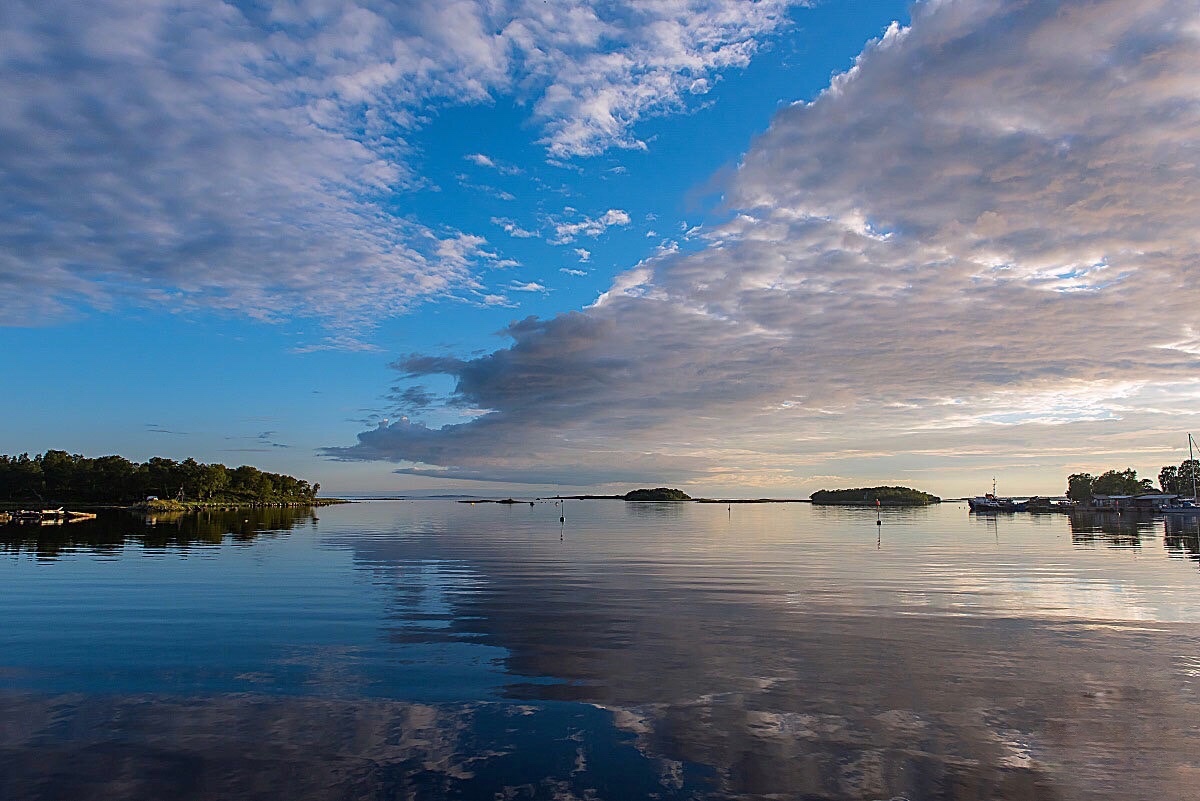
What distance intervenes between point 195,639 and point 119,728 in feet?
31.9

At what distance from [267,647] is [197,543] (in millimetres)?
55744

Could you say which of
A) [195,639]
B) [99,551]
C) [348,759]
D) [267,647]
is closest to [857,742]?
[348,759]

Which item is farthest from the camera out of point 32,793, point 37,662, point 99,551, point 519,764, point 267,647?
point 99,551

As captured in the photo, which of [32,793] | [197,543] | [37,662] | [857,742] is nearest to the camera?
[32,793]

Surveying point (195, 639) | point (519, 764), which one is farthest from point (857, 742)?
point (195, 639)

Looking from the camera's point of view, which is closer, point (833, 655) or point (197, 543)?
point (833, 655)

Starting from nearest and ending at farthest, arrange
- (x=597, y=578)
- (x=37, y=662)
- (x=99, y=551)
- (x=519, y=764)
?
(x=519, y=764) < (x=37, y=662) < (x=597, y=578) < (x=99, y=551)

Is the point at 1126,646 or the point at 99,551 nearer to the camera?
the point at 1126,646

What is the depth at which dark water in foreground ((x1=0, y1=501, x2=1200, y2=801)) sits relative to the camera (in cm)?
1280

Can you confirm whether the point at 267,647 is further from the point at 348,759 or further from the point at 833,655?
the point at 833,655

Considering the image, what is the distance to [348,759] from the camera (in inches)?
535

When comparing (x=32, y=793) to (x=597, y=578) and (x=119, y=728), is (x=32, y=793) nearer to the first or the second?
(x=119, y=728)

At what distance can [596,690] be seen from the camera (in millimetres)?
18281

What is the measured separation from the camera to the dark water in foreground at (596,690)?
504 inches
